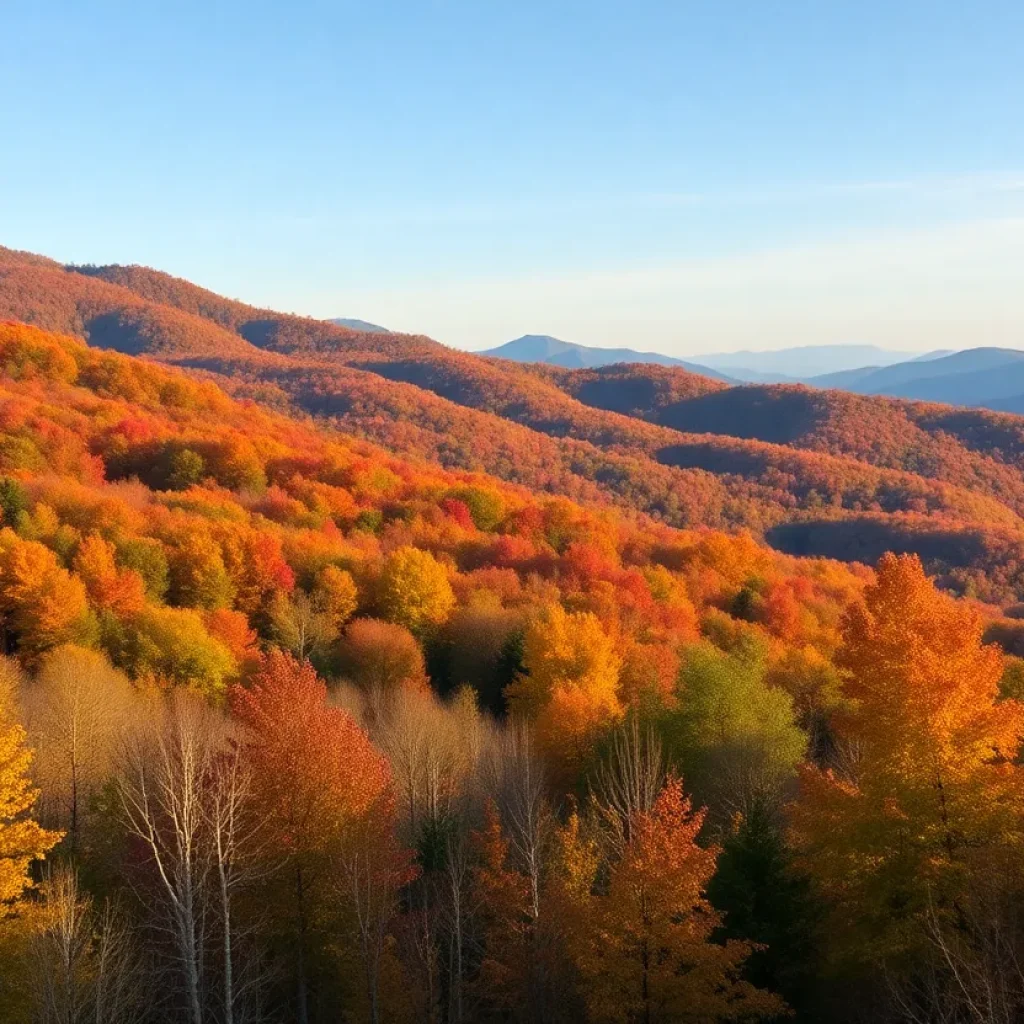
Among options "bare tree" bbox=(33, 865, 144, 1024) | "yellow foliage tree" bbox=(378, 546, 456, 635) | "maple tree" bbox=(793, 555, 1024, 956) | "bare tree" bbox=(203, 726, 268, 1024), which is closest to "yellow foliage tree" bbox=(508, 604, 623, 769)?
"yellow foliage tree" bbox=(378, 546, 456, 635)

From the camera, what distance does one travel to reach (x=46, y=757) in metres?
26.5

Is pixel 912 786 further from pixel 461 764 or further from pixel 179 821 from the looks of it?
pixel 461 764

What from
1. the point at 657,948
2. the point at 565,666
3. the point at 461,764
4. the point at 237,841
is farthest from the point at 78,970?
the point at 565,666

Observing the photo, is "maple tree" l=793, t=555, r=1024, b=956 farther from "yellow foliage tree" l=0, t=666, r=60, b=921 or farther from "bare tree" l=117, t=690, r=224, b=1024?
"yellow foliage tree" l=0, t=666, r=60, b=921

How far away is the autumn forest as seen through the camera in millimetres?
16469

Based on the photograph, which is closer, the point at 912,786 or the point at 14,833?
the point at 14,833

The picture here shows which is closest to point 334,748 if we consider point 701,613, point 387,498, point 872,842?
point 872,842

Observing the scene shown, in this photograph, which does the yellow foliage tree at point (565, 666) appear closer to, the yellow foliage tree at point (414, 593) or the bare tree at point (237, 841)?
the yellow foliage tree at point (414, 593)

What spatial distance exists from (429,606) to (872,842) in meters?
37.5

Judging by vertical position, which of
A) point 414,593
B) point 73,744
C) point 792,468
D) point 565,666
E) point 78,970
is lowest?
point 565,666

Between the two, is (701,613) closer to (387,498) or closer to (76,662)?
(387,498)

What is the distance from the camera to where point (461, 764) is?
31.8m

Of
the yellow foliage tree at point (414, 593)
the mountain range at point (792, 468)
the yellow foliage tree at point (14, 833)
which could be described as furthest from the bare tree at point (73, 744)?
the mountain range at point (792, 468)

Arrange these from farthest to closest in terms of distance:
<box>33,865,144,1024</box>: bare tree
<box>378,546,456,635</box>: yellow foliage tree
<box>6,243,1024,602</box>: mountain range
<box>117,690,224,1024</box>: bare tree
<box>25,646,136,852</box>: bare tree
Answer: <box>6,243,1024,602</box>: mountain range → <box>378,546,456,635</box>: yellow foliage tree → <box>25,646,136,852</box>: bare tree → <box>33,865,144,1024</box>: bare tree → <box>117,690,224,1024</box>: bare tree
